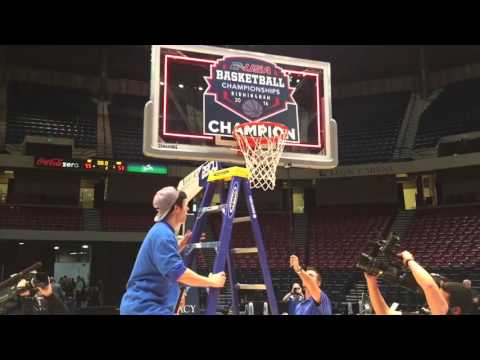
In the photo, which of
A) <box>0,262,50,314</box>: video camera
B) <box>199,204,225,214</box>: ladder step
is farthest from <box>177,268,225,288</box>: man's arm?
<box>0,262,50,314</box>: video camera

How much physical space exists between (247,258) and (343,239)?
4.14 m

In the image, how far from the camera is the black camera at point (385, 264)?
2.52 meters

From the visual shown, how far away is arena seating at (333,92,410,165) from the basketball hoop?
16192 mm

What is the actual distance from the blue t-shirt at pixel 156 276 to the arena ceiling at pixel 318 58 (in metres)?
18.8

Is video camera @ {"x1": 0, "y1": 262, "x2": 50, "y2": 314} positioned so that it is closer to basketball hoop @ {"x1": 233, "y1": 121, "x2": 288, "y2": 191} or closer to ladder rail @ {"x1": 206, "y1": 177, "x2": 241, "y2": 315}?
ladder rail @ {"x1": 206, "y1": 177, "x2": 241, "y2": 315}

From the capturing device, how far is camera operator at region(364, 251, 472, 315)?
7.79ft

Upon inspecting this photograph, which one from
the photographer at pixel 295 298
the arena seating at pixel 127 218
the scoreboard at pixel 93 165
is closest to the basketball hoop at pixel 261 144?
the photographer at pixel 295 298

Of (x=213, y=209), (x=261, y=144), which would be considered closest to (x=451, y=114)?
(x=261, y=144)

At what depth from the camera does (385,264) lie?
2.52 m

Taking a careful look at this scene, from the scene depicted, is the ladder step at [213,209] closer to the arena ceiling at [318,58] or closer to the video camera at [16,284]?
the video camera at [16,284]

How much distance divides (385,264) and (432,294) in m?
0.26

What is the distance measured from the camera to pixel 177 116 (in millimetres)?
5492

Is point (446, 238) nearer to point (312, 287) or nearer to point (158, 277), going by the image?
point (312, 287)
